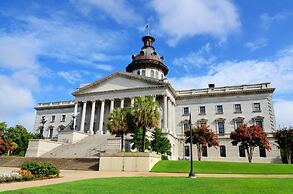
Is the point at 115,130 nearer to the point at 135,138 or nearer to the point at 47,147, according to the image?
the point at 135,138

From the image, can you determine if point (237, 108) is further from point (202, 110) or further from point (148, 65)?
point (148, 65)

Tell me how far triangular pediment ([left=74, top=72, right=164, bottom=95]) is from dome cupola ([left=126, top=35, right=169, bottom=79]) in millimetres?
10679

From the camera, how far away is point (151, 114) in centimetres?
2836

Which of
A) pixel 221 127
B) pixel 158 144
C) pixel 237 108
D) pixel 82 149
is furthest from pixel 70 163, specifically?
pixel 237 108

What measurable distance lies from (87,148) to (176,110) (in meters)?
22.5

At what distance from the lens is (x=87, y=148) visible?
136 ft

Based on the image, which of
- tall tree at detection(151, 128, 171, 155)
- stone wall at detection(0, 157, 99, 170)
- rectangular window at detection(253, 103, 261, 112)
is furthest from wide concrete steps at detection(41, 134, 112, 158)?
rectangular window at detection(253, 103, 261, 112)

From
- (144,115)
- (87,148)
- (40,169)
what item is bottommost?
(40,169)

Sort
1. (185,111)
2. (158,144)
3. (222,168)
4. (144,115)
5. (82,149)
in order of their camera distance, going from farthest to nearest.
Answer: (185,111) → (82,149) → (158,144) → (144,115) → (222,168)

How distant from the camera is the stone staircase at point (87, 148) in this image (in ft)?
127

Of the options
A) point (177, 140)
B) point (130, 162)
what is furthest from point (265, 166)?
point (177, 140)

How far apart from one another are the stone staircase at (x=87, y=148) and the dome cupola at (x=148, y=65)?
934 inches

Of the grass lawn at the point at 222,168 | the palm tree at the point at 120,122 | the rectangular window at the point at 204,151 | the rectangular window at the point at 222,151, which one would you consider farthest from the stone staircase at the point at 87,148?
the rectangular window at the point at 222,151

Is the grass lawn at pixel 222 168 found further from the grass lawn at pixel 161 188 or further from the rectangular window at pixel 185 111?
the rectangular window at pixel 185 111
